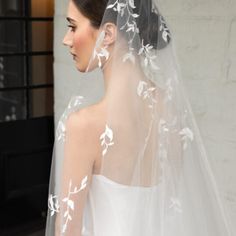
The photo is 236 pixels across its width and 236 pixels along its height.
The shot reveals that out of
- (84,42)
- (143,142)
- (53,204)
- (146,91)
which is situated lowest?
(53,204)

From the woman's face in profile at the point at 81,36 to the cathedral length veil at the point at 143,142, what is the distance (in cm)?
3

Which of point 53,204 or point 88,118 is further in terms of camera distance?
point 53,204

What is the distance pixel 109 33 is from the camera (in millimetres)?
976

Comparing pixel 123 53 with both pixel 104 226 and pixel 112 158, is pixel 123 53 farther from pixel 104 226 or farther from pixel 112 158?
pixel 104 226

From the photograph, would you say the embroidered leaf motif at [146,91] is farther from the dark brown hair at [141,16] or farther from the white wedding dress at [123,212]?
the white wedding dress at [123,212]

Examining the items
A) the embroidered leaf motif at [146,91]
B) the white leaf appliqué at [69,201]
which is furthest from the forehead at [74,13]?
the white leaf appliqué at [69,201]

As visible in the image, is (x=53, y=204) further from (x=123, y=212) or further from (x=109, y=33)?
(x=109, y=33)

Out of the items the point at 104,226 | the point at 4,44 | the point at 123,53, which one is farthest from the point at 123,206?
the point at 4,44

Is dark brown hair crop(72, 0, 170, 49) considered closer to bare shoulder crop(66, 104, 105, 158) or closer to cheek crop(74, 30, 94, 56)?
cheek crop(74, 30, 94, 56)

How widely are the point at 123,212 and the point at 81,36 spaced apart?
43 cm

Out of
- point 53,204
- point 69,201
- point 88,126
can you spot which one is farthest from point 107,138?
point 53,204

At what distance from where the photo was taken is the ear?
3.18 feet

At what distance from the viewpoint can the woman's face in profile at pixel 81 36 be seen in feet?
3.26

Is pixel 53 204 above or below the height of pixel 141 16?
below
